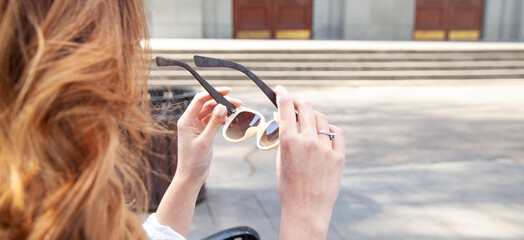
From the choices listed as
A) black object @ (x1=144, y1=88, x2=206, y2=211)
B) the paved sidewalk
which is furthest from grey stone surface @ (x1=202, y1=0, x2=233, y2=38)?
black object @ (x1=144, y1=88, x2=206, y2=211)

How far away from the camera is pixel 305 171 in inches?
40.6

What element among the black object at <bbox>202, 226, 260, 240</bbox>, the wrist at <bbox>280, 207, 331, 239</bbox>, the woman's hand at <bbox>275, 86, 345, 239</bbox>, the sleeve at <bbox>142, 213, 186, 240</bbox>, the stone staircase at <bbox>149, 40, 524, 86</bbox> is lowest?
the stone staircase at <bbox>149, 40, 524, 86</bbox>

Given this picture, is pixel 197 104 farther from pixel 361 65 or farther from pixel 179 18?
pixel 179 18

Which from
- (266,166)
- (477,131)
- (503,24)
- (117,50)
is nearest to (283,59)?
(477,131)

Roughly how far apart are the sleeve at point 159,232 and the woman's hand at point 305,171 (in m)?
0.32

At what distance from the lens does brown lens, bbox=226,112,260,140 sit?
54.1 inches

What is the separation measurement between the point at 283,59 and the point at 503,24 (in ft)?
30.8

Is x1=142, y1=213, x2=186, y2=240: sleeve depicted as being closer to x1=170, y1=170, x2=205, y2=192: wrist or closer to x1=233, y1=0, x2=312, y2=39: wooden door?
x1=170, y1=170, x2=205, y2=192: wrist

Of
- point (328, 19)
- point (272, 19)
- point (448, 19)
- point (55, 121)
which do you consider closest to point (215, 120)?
point (55, 121)

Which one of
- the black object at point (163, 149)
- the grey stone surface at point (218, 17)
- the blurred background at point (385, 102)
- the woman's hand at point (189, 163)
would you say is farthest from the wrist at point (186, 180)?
the grey stone surface at point (218, 17)

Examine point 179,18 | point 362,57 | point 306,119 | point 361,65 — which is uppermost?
point 179,18

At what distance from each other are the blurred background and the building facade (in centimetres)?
3

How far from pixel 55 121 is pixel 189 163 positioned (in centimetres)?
66

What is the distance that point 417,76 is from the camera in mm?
11156
